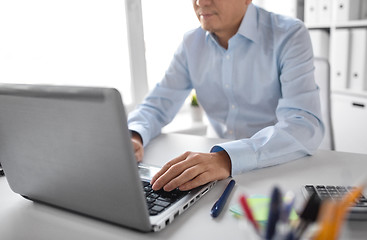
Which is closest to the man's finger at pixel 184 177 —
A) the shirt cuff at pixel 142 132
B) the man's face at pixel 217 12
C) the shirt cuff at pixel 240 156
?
the shirt cuff at pixel 240 156

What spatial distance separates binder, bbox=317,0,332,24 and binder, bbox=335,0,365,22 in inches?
2.9

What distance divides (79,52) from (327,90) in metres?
1.27

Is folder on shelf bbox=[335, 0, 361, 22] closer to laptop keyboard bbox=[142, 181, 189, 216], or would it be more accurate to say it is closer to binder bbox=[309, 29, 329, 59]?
binder bbox=[309, 29, 329, 59]

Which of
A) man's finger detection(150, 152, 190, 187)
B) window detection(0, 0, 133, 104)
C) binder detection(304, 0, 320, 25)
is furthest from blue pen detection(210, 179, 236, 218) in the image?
binder detection(304, 0, 320, 25)

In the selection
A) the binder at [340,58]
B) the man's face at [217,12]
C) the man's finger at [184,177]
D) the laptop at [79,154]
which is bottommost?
the binder at [340,58]

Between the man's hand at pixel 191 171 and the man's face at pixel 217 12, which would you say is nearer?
the man's hand at pixel 191 171

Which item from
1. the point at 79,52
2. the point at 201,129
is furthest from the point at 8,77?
the point at 201,129

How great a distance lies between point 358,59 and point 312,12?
0.47 meters

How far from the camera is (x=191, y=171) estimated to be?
2.32 feet

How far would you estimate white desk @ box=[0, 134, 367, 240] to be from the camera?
0.56m

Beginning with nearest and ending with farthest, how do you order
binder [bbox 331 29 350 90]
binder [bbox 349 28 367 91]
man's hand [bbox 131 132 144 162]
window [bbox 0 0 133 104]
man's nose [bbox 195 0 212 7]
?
man's hand [bbox 131 132 144 162] → man's nose [bbox 195 0 212 7] → window [bbox 0 0 133 104] → binder [bbox 349 28 367 91] → binder [bbox 331 29 350 90]

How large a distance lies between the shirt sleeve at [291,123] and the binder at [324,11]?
1.03 m

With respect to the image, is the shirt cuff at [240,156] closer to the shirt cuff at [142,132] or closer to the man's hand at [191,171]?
the man's hand at [191,171]

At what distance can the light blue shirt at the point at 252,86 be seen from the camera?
992 mm
